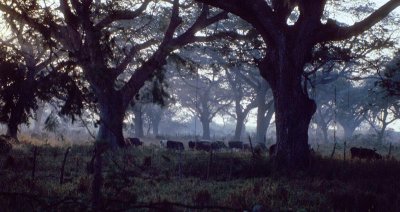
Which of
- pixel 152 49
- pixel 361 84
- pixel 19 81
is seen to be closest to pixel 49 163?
pixel 19 81

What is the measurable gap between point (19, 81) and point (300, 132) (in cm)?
863

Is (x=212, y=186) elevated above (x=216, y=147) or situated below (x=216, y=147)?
below

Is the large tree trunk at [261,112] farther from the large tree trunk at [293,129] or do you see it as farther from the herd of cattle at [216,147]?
Answer: the large tree trunk at [293,129]

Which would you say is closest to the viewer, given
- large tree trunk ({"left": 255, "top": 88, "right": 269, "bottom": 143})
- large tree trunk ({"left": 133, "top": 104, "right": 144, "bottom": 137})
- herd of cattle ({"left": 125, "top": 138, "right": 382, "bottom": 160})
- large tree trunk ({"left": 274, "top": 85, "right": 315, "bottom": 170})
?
large tree trunk ({"left": 274, "top": 85, "right": 315, "bottom": 170})

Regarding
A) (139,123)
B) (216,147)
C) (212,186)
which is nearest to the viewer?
(212,186)

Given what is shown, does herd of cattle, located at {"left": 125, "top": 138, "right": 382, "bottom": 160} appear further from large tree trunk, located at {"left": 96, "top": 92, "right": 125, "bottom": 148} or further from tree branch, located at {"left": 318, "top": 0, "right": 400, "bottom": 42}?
tree branch, located at {"left": 318, "top": 0, "right": 400, "bottom": 42}

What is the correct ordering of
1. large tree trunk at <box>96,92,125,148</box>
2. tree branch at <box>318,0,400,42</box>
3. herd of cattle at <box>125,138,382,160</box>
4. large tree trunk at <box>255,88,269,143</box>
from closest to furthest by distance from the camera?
tree branch at <box>318,0,400,42</box>
herd of cattle at <box>125,138,382,160</box>
large tree trunk at <box>96,92,125,148</box>
large tree trunk at <box>255,88,269,143</box>

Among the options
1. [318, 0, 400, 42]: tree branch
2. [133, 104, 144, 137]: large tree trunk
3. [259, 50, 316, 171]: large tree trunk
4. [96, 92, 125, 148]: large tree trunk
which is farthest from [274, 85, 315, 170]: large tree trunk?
[133, 104, 144, 137]: large tree trunk

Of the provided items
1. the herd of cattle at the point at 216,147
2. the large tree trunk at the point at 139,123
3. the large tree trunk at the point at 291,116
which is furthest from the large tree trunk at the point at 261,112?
the large tree trunk at the point at 291,116

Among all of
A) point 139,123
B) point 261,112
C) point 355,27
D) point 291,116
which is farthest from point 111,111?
point 139,123

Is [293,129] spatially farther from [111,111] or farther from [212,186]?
[111,111]

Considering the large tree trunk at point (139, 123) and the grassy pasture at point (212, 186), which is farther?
the large tree trunk at point (139, 123)

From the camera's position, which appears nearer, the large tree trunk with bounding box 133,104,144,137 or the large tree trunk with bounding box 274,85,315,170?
the large tree trunk with bounding box 274,85,315,170

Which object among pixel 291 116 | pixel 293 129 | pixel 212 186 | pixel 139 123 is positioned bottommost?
pixel 212 186
